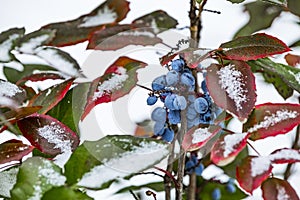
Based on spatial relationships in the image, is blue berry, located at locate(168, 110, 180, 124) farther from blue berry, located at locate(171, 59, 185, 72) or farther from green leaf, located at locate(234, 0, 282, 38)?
green leaf, located at locate(234, 0, 282, 38)

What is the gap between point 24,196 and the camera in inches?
15.7

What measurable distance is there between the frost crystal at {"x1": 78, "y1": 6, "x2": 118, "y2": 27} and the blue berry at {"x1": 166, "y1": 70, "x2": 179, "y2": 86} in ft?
0.33

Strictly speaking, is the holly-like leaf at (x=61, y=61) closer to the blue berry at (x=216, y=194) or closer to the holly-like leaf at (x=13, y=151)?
the holly-like leaf at (x=13, y=151)

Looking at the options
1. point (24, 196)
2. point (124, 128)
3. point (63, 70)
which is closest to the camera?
point (24, 196)

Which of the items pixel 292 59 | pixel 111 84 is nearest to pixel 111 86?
pixel 111 84

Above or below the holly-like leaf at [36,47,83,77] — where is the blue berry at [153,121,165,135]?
below

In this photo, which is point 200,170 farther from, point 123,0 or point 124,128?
point 123,0

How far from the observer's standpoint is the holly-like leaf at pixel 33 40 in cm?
50

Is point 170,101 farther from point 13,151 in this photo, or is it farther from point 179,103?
point 13,151

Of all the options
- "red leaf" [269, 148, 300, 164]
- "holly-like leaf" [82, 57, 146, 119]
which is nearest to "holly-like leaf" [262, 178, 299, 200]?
"red leaf" [269, 148, 300, 164]

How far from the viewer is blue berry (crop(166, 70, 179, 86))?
0.47 metres

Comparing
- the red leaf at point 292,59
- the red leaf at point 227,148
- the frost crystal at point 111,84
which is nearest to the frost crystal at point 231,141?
the red leaf at point 227,148

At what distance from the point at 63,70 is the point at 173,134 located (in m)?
0.11

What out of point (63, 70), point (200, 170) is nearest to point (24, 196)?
point (63, 70)
